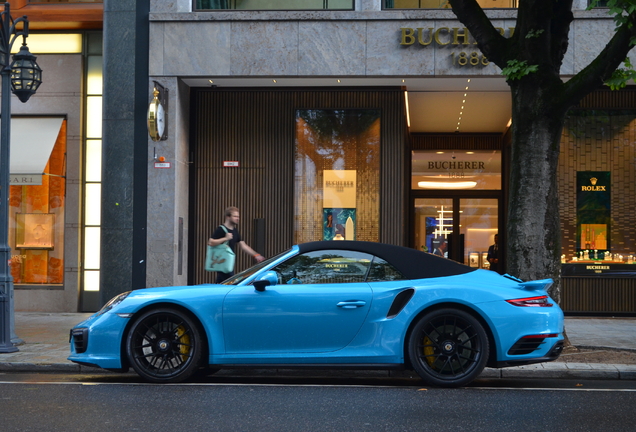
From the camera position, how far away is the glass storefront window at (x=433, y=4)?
545 inches

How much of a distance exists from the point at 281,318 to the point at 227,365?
0.67 meters

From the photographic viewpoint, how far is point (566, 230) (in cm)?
1473

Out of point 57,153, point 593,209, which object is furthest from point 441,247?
point 57,153

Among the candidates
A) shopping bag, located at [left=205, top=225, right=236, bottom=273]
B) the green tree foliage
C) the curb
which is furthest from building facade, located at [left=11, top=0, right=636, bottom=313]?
the curb

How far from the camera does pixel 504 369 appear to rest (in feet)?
26.2

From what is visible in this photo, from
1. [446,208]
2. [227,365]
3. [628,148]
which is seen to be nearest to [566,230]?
[628,148]

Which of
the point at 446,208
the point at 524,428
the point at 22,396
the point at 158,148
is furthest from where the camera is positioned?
the point at 446,208

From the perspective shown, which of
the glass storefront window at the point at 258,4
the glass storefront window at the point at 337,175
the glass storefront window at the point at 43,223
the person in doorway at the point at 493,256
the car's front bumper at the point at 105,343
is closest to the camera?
the car's front bumper at the point at 105,343

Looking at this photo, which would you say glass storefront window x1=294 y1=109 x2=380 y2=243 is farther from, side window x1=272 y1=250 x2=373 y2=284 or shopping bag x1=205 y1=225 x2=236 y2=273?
side window x1=272 y1=250 x2=373 y2=284

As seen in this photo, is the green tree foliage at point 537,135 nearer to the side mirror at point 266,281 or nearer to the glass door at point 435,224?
the side mirror at point 266,281

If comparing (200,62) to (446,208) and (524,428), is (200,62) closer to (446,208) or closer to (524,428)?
(446,208)

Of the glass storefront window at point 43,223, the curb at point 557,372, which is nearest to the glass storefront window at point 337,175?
the glass storefront window at point 43,223

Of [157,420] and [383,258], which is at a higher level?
[383,258]

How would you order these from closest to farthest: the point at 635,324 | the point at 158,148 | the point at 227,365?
the point at 227,365 → the point at 635,324 → the point at 158,148
